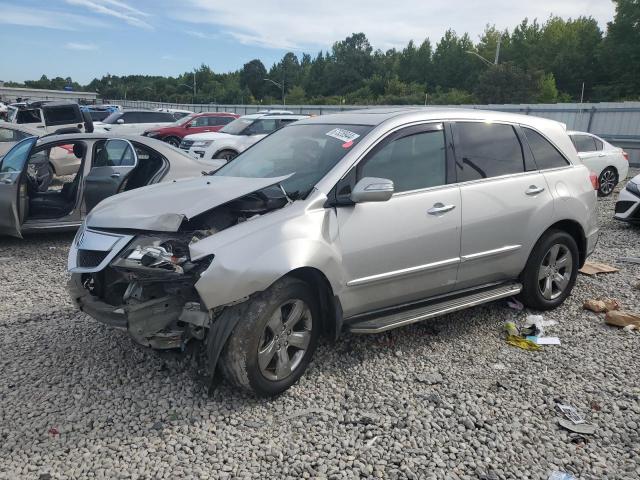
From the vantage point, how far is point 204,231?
3.33m

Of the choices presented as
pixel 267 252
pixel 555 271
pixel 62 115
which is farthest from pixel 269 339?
pixel 62 115

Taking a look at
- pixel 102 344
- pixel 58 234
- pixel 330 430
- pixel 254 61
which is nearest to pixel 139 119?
pixel 58 234

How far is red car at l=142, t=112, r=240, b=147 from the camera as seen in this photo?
2012 centimetres

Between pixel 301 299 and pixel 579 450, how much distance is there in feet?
5.95

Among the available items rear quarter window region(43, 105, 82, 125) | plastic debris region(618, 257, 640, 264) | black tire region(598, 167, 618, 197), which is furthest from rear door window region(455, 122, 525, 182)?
rear quarter window region(43, 105, 82, 125)

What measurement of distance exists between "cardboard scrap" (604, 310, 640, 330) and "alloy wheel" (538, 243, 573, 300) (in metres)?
0.45

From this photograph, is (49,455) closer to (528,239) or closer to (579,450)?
(579,450)

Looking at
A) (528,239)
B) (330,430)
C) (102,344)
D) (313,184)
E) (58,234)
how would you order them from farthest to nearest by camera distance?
(58,234), (528,239), (102,344), (313,184), (330,430)

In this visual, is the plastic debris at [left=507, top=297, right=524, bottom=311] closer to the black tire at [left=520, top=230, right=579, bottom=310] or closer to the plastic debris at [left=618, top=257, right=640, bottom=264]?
the black tire at [left=520, top=230, right=579, bottom=310]

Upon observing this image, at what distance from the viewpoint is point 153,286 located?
10.9 feet

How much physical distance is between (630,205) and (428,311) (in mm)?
6516

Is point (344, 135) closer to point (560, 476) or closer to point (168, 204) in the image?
point (168, 204)

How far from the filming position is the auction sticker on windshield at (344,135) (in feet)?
12.7

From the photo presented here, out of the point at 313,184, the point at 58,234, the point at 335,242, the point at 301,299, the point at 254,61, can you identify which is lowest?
the point at 58,234
